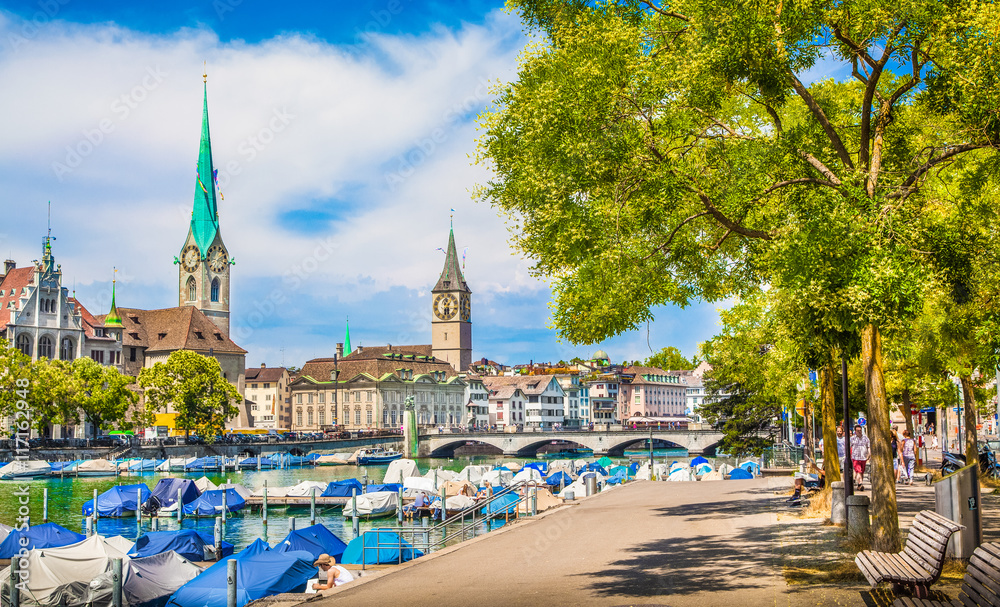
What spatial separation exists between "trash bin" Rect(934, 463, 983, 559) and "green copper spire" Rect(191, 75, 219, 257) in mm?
171250

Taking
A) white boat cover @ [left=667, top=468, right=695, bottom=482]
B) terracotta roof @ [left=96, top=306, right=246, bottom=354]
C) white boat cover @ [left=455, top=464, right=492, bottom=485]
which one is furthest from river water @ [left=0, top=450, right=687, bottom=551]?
terracotta roof @ [left=96, top=306, right=246, bottom=354]

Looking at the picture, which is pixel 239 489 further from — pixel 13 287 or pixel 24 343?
pixel 13 287

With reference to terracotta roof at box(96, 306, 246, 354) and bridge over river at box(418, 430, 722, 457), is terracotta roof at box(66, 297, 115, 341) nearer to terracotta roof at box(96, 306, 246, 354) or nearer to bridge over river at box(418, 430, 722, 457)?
terracotta roof at box(96, 306, 246, 354)

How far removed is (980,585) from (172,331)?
508 feet

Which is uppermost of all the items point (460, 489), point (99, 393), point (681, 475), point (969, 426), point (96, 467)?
point (99, 393)

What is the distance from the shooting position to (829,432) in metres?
22.8

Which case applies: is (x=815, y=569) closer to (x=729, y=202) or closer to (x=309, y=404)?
(x=729, y=202)

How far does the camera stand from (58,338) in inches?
4503

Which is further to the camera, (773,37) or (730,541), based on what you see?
(730,541)

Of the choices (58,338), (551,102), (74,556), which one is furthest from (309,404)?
(551,102)

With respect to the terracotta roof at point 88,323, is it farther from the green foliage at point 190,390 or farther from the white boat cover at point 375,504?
the white boat cover at point 375,504

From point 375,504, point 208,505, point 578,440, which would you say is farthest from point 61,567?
point 578,440

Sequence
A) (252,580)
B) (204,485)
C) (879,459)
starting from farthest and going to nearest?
(204,485), (252,580), (879,459)

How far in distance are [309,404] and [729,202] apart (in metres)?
175
